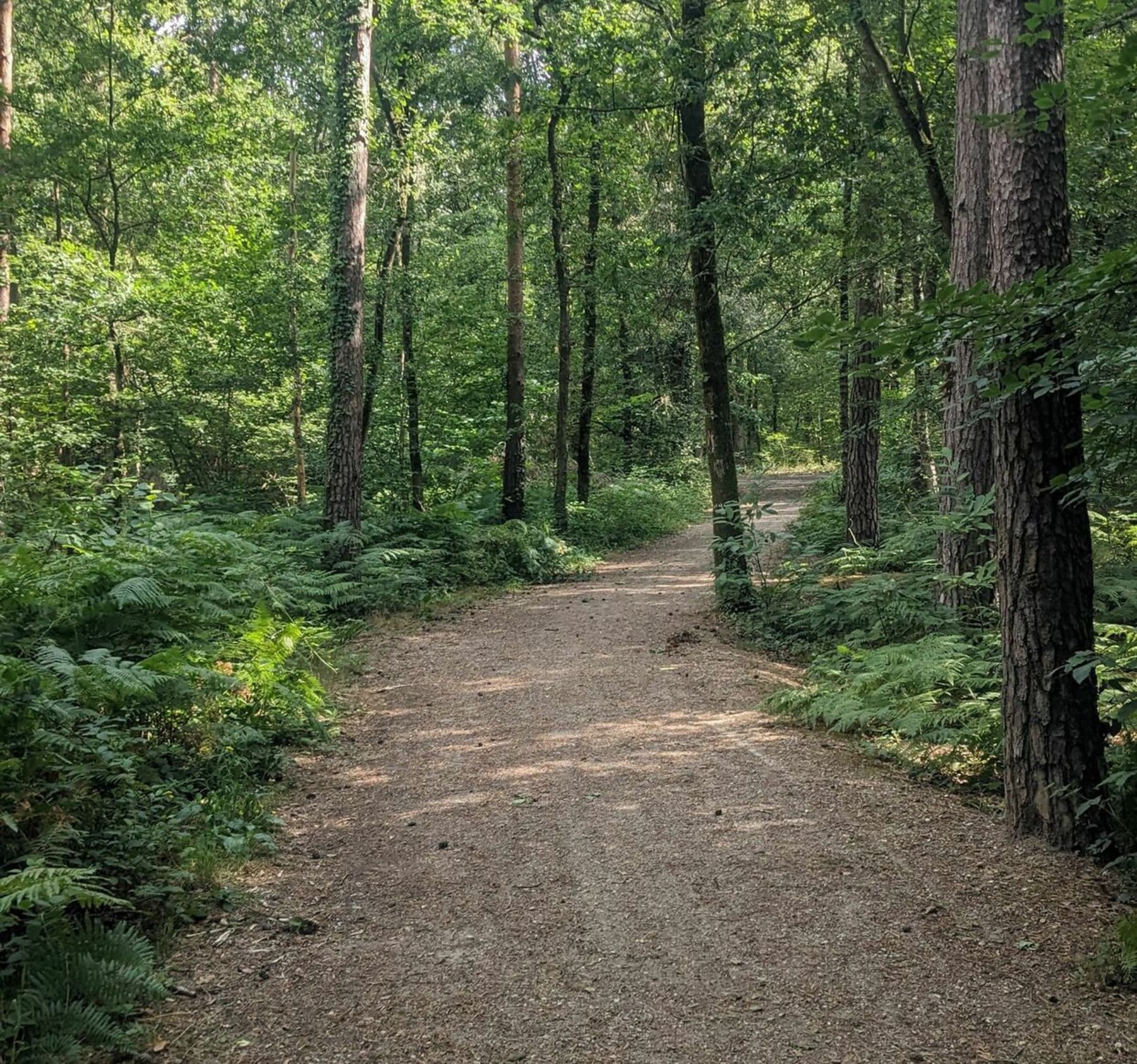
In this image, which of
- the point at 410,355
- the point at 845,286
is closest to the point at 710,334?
the point at 845,286

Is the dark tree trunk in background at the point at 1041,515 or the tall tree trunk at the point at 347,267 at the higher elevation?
the tall tree trunk at the point at 347,267

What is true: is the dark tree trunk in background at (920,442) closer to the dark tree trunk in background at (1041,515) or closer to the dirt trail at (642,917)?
the dark tree trunk in background at (1041,515)

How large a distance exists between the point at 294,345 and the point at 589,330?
6.90 metres

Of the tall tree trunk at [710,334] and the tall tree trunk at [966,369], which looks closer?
the tall tree trunk at [966,369]

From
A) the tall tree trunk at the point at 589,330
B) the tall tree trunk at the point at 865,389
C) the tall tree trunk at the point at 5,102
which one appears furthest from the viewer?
→ the tall tree trunk at the point at 589,330

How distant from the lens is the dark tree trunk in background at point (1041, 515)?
175 inches

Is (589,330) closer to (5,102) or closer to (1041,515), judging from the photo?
(5,102)

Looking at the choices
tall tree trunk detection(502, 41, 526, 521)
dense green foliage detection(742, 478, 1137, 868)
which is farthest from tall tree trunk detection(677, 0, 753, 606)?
tall tree trunk detection(502, 41, 526, 521)

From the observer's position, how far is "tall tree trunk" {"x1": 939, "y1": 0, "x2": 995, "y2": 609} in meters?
6.97

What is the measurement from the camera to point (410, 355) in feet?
60.3

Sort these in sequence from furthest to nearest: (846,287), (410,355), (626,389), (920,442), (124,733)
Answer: (626,389), (410,355), (846,287), (920,442), (124,733)

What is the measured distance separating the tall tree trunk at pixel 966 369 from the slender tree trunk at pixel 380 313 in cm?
1226

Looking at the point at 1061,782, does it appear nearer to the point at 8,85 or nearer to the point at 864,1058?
the point at 864,1058

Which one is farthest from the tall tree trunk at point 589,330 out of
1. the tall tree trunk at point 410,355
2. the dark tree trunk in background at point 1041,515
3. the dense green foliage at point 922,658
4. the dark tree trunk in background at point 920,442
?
the dark tree trunk in background at point 1041,515
